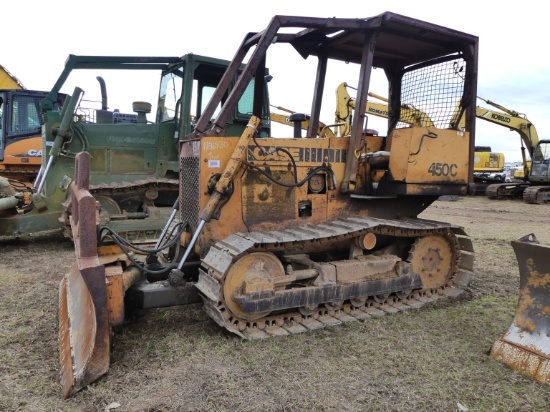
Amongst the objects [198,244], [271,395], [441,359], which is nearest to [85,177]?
[198,244]

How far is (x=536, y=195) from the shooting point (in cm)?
1756

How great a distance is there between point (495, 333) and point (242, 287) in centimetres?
229

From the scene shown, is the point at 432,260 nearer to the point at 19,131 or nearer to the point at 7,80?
the point at 19,131

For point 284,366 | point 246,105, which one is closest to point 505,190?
point 246,105

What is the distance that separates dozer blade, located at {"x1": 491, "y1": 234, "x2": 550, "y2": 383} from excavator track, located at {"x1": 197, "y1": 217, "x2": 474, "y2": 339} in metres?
1.03

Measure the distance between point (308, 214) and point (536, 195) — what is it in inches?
645

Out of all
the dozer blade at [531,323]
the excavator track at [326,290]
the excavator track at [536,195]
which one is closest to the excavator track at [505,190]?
the excavator track at [536,195]

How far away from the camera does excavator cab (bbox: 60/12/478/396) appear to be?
3748 millimetres

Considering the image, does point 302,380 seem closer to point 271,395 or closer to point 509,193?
point 271,395

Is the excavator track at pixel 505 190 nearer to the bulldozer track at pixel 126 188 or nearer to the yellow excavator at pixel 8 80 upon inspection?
the bulldozer track at pixel 126 188

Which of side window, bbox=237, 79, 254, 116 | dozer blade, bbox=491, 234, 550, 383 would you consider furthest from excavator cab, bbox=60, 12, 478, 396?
side window, bbox=237, 79, 254, 116

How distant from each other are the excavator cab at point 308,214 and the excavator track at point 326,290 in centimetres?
2

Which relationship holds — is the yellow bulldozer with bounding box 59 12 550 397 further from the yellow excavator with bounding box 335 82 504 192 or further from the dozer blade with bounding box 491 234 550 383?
the dozer blade with bounding box 491 234 550 383

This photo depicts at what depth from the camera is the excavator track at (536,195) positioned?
1758 cm
